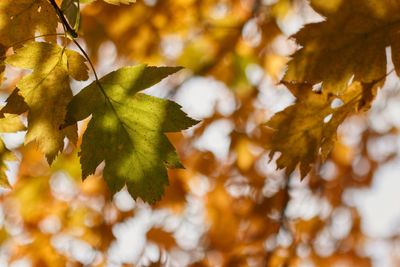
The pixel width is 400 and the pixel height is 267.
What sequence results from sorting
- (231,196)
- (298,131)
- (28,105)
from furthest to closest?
(231,196) → (298,131) → (28,105)

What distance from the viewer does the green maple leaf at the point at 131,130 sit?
1.20 m

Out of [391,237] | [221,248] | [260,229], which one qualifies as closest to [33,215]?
[221,248]

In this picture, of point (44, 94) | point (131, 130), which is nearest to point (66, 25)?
point (44, 94)

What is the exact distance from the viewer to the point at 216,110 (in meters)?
3.74

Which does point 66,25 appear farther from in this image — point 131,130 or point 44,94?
point 131,130

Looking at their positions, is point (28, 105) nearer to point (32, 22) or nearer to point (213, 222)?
point (32, 22)

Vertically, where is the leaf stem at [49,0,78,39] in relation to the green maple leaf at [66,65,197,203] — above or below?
above

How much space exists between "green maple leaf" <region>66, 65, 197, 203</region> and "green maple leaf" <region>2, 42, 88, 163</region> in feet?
0.16

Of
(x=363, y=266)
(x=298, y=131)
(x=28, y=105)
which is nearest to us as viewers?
(x=28, y=105)

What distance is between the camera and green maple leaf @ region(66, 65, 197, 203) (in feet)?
3.94

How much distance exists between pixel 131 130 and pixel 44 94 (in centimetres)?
20

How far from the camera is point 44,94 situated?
1190 mm

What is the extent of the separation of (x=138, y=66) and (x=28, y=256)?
2.45 m

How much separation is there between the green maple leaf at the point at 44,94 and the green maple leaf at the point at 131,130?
5 cm
